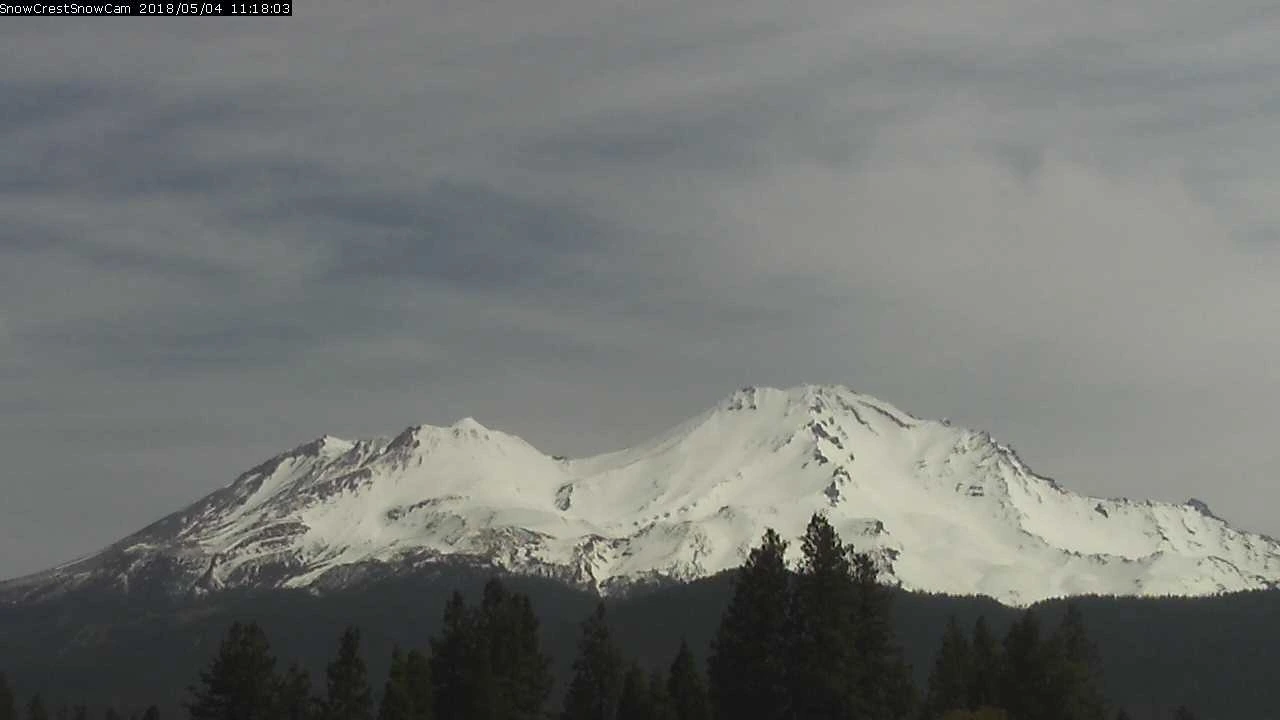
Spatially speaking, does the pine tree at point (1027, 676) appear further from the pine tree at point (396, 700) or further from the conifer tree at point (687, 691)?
the pine tree at point (396, 700)

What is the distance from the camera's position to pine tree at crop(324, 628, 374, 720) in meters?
117

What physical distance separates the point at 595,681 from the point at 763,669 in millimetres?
35368

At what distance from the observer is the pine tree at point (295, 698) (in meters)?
117

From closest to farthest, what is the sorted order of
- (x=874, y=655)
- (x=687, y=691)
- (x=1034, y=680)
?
(x=874, y=655)
(x=1034, y=680)
(x=687, y=691)

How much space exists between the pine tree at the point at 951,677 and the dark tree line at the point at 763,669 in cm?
206

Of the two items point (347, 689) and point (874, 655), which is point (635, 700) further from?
point (874, 655)

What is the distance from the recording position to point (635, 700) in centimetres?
13712

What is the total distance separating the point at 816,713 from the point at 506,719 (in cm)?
2135

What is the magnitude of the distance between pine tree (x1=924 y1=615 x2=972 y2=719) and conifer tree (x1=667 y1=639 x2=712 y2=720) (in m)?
15.4

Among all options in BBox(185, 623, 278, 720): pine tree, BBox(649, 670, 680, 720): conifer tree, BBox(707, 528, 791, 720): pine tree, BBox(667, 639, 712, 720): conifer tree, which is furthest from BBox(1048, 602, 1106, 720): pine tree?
BBox(185, 623, 278, 720): pine tree

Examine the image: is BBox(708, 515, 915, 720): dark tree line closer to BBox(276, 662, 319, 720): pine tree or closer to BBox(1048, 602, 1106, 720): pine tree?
BBox(1048, 602, 1106, 720): pine tree

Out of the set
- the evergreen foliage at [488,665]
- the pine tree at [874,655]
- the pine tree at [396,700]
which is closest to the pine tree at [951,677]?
the pine tree at [874,655]

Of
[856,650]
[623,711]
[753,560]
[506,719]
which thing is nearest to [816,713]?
[856,650]

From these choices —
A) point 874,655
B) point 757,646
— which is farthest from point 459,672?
point 874,655
